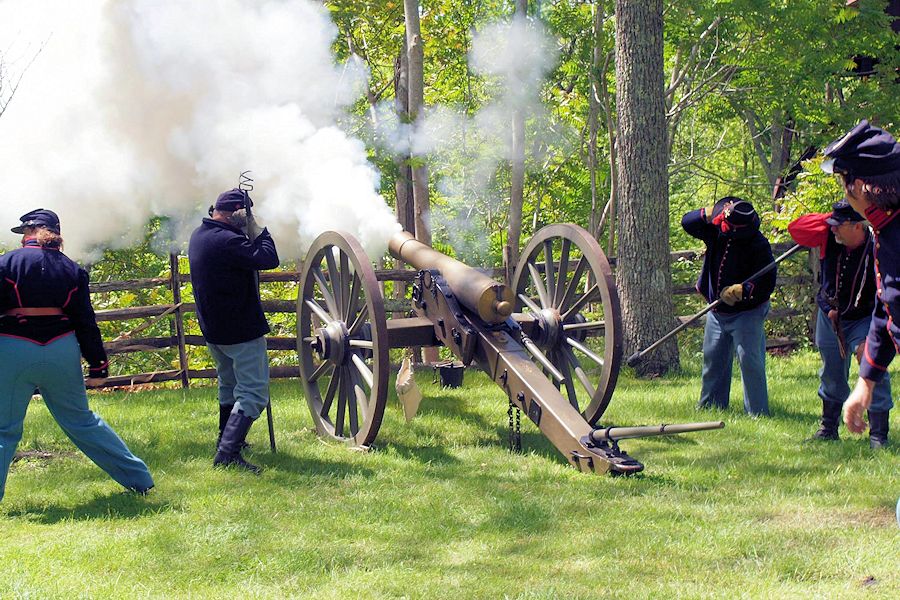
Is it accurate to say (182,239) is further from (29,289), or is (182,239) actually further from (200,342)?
(29,289)

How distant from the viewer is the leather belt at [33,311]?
5.06m

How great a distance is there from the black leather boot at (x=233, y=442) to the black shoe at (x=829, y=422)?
3.65 m

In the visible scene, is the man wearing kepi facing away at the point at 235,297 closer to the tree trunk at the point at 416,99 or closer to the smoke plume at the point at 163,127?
the smoke plume at the point at 163,127

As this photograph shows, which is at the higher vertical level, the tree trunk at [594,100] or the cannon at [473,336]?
the tree trunk at [594,100]

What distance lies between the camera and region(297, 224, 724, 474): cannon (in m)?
5.79

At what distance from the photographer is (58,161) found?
8.17 metres

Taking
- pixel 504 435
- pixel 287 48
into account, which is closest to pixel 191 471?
pixel 504 435

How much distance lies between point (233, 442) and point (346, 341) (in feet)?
3.34

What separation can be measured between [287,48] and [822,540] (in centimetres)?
721

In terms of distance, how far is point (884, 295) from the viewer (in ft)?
10.5

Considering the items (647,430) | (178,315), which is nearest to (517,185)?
(178,315)

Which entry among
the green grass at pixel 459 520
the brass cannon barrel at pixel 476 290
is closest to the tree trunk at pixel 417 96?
the brass cannon barrel at pixel 476 290

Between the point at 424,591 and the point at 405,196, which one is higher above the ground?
the point at 405,196

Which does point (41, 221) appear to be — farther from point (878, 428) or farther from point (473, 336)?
point (878, 428)
